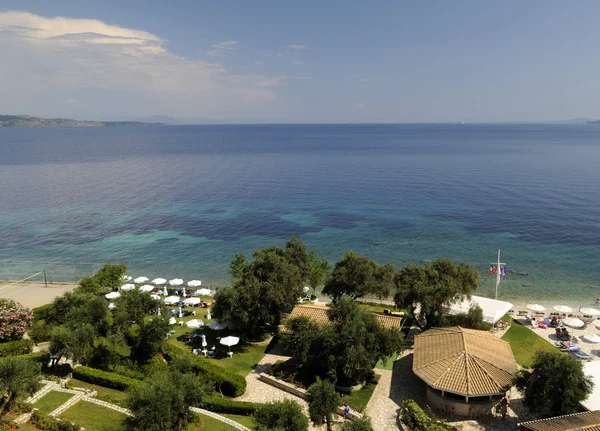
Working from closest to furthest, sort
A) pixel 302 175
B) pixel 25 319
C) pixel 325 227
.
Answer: pixel 25 319
pixel 325 227
pixel 302 175

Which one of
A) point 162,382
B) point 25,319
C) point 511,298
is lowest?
point 511,298

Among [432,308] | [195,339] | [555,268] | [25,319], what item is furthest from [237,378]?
[555,268]

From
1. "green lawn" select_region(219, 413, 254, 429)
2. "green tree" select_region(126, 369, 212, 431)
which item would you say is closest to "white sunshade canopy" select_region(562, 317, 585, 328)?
"green lawn" select_region(219, 413, 254, 429)

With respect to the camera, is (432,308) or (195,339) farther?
(195,339)

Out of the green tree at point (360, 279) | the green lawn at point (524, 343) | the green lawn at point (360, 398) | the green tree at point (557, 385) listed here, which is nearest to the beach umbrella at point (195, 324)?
the green tree at point (360, 279)

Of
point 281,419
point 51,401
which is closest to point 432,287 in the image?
point 281,419

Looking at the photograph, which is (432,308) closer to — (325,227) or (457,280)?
(457,280)
